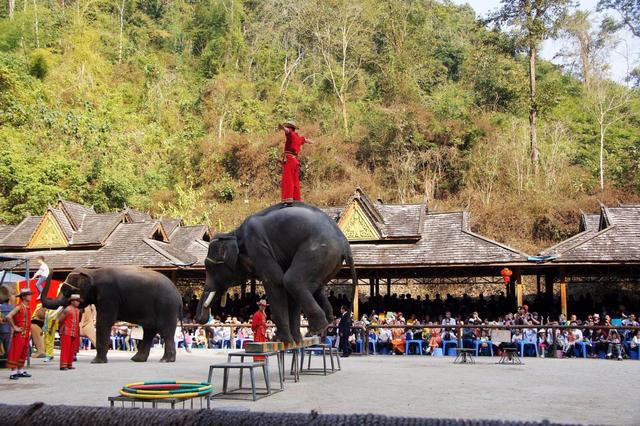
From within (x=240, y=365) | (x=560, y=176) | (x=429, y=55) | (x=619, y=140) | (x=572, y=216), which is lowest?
(x=240, y=365)

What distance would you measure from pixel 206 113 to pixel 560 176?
2457cm

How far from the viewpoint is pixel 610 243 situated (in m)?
22.1

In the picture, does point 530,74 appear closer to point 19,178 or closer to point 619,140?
point 619,140

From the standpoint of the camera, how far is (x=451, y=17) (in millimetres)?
60375

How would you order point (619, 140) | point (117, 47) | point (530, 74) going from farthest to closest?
point (117, 47)
point (619, 140)
point (530, 74)

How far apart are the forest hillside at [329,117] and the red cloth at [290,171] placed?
26.1 metres

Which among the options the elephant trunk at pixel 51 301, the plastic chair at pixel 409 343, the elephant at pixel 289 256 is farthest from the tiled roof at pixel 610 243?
the elephant trunk at pixel 51 301

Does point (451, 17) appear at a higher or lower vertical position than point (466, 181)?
higher

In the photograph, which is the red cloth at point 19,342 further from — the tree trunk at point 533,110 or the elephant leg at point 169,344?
the tree trunk at point 533,110

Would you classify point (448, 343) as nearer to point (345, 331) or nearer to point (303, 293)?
point (345, 331)

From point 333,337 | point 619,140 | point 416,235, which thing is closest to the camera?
point 333,337

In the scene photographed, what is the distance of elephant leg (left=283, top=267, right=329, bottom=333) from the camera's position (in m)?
10.9

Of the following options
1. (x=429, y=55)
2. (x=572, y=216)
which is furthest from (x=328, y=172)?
(x=572, y=216)

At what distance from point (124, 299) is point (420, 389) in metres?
7.23
